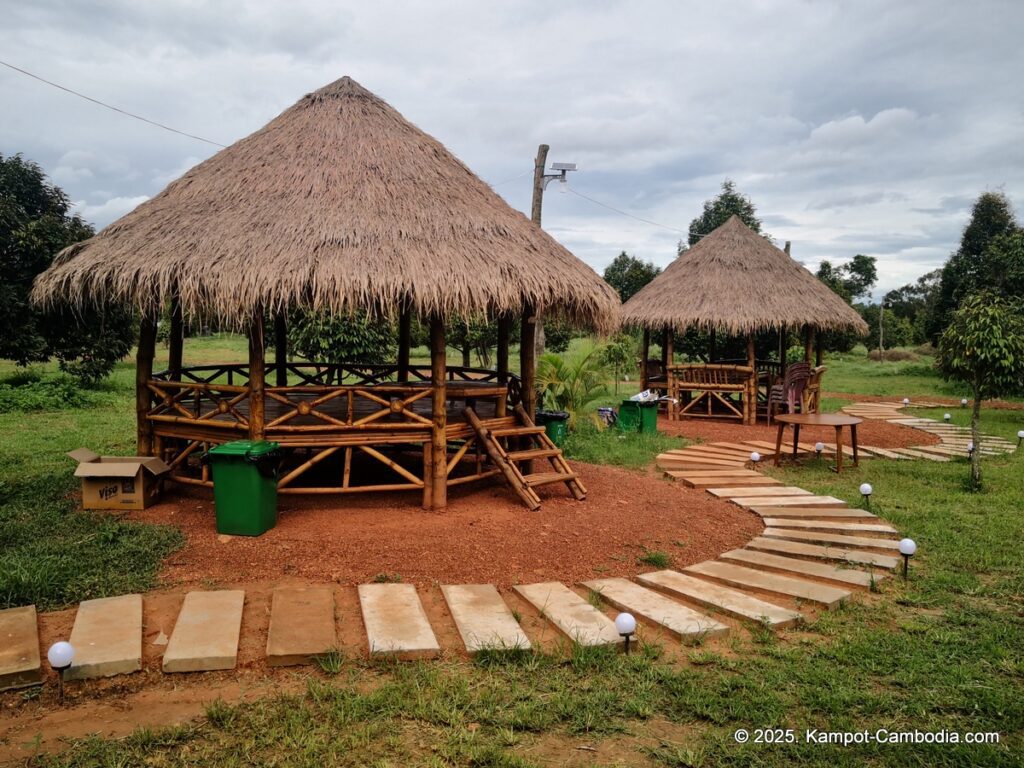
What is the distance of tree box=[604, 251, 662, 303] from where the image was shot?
27.3 m

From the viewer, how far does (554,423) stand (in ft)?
33.0

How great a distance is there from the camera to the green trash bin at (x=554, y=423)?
32.6 ft


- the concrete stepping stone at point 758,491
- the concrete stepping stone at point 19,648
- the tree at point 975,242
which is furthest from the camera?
the tree at point 975,242

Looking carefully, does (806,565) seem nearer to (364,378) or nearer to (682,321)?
(364,378)

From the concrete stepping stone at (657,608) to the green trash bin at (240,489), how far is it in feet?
9.28

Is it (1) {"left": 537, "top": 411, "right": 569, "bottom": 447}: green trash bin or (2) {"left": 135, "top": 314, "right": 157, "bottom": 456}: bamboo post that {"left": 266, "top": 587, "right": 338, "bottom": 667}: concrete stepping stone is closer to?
(2) {"left": 135, "top": 314, "right": 157, "bottom": 456}: bamboo post

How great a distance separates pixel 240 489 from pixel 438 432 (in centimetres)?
191

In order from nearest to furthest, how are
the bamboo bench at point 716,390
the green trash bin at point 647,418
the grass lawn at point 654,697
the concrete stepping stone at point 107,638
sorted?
the grass lawn at point 654,697, the concrete stepping stone at point 107,638, the green trash bin at point 647,418, the bamboo bench at point 716,390

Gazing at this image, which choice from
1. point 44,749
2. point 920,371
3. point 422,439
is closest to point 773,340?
point 920,371

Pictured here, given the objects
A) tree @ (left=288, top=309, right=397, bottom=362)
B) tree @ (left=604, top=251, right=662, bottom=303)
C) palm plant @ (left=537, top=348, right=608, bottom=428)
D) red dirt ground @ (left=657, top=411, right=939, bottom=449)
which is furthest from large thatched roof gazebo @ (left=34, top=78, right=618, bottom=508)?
tree @ (left=604, top=251, right=662, bottom=303)

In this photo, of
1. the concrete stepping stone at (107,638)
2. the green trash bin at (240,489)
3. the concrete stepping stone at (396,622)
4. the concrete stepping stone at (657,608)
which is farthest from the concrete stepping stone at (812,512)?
the concrete stepping stone at (107,638)

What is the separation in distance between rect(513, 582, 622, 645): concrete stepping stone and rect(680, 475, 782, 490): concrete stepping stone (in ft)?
12.4

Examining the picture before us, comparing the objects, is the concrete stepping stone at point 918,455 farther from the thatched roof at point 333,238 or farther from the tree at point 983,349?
the thatched roof at point 333,238

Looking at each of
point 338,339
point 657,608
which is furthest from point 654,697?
point 338,339
